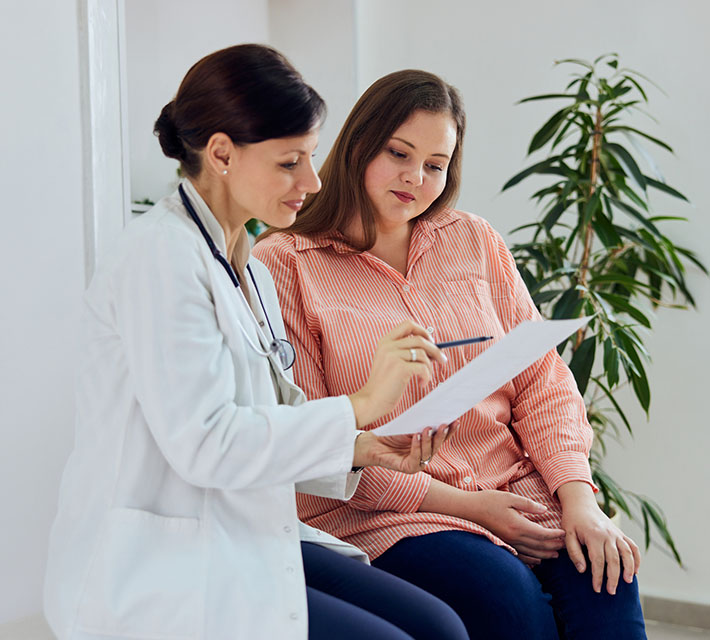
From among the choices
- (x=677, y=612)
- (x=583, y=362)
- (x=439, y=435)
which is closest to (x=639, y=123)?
(x=583, y=362)

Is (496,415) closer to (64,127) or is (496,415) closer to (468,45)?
(64,127)

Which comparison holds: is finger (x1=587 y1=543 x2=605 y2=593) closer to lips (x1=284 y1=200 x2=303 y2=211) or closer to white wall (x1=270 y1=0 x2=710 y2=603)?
lips (x1=284 y1=200 x2=303 y2=211)

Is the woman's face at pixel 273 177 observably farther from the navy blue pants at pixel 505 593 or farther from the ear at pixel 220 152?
the navy blue pants at pixel 505 593

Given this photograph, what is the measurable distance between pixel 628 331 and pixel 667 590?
101cm

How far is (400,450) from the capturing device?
1.25 metres

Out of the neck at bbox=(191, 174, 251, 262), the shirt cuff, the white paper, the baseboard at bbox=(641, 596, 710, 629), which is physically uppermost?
the neck at bbox=(191, 174, 251, 262)

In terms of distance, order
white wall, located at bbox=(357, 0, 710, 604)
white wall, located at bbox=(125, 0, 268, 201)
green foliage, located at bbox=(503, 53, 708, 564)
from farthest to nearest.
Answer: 1. white wall, located at bbox=(125, 0, 268, 201)
2. white wall, located at bbox=(357, 0, 710, 604)
3. green foliage, located at bbox=(503, 53, 708, 564)

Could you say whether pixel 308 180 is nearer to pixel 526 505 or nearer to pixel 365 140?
pixel 365 140

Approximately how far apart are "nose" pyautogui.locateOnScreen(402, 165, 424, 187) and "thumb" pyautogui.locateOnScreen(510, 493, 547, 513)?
62 centimetres

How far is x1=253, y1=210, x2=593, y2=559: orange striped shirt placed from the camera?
4.52ft

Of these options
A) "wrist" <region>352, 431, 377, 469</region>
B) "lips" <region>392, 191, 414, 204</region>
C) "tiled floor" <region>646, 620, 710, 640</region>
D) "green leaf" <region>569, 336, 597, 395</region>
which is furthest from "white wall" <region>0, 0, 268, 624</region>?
"tiled floor" <region>646, 620, 710, 640</region>

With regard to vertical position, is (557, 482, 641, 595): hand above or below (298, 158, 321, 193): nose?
below

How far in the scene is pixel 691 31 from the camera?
239 centimetres

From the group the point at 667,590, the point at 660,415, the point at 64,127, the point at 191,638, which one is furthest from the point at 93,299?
the point at 667,590
